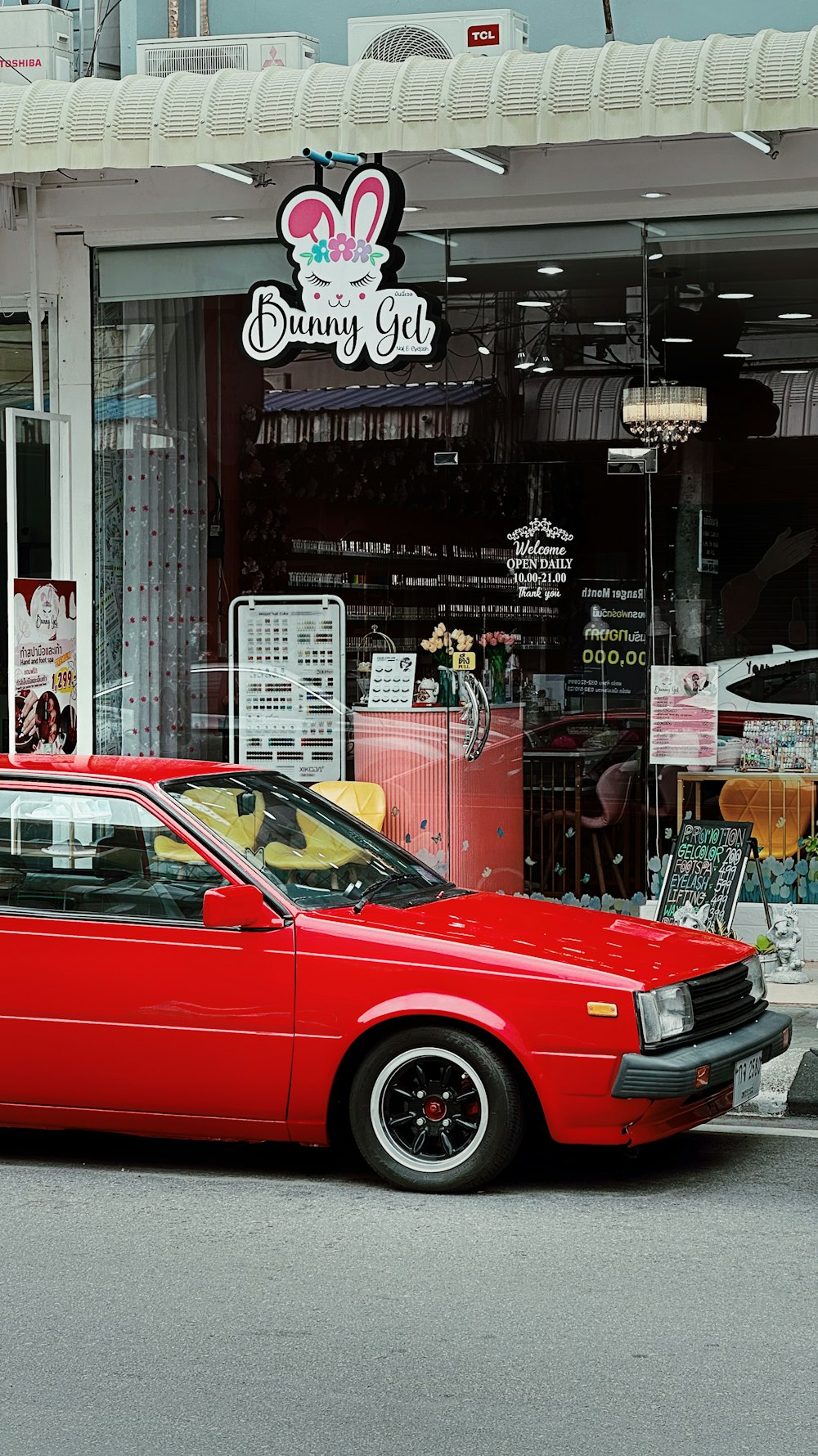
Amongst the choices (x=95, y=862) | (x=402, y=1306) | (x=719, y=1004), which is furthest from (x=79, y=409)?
(x=402, y=1306)

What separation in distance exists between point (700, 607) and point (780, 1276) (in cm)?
607

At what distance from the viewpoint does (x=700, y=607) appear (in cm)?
1101

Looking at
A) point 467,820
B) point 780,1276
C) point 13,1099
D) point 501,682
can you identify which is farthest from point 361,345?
point 780,1276

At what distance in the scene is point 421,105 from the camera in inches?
383

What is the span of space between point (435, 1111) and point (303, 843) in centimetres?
134

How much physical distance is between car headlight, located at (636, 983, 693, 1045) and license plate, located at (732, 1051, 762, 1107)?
0.93 ft

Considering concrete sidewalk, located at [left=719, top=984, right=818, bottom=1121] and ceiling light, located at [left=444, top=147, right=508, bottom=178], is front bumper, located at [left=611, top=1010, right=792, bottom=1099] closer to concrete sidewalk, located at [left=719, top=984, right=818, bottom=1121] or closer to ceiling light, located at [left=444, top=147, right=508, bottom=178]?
concrete sidewalk, located at [left=719, top=984, right=818, bottom=1121]

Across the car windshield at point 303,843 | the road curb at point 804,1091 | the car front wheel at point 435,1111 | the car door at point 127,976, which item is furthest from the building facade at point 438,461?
the car front wheel at point 435,1111

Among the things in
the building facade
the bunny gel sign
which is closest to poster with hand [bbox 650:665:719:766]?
the building facade

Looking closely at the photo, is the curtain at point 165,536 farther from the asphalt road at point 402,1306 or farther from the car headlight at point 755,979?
the car headlight at point 755,979

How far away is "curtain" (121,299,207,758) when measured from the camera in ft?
39.9

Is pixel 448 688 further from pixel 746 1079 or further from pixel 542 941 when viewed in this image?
pixel 746 1079

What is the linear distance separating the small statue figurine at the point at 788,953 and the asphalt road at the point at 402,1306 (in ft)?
10.5

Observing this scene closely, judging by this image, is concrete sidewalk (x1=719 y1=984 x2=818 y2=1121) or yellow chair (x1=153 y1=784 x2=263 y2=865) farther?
concrete sidewalk (x1=719 y1=984 x2=818 y2=1121)
